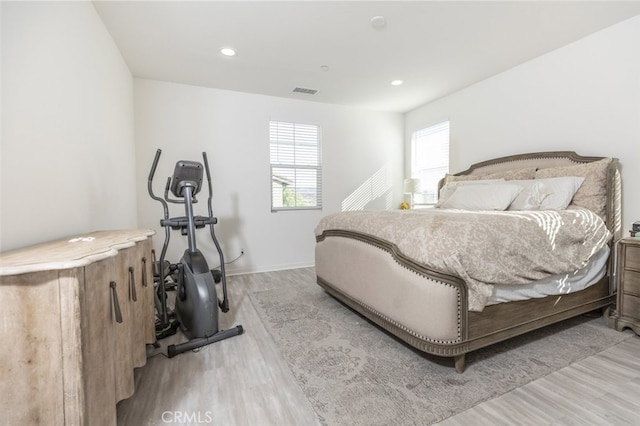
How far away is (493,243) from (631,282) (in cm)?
150

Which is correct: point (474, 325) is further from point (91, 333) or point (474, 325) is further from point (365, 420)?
point (91, 333)

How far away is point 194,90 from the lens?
3701 mm

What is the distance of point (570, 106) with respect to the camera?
2.79 m

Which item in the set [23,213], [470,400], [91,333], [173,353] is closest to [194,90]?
[23,213]

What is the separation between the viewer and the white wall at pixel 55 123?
127 centimetres

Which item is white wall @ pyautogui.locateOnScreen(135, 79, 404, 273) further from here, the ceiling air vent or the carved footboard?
the carved footboard

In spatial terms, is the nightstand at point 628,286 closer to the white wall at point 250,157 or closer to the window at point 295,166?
the white wall at point 250,157

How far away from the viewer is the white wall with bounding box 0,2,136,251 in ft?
4.18

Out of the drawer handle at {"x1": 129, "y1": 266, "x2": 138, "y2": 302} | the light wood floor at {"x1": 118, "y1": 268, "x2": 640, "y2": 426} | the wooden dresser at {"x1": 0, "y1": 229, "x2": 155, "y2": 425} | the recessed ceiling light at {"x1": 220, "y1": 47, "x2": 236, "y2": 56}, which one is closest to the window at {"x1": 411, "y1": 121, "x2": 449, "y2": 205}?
the light wood floor at {"x1": 118, "y1": 268, "x2": 640, "y2": 426}

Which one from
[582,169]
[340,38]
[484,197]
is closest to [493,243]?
[484,197]

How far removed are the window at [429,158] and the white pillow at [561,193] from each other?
1.73m

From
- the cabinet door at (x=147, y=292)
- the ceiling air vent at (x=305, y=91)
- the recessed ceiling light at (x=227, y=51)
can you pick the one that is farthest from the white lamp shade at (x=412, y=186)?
the cabinet door at (x=147, y=292)

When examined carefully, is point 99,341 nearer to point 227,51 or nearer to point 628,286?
point 227,51

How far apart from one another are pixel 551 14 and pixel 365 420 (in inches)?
129
